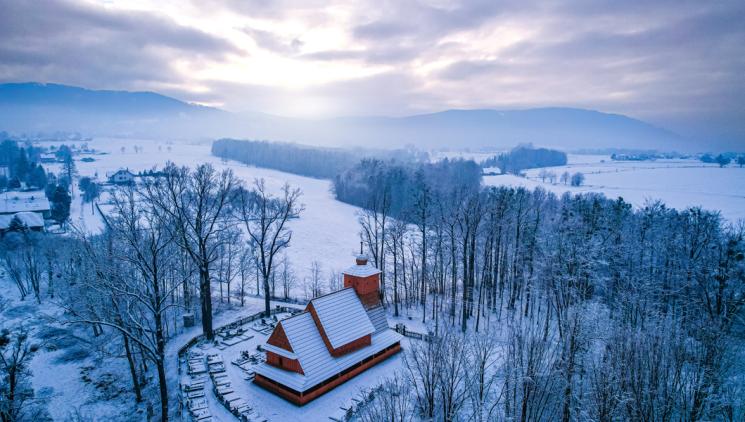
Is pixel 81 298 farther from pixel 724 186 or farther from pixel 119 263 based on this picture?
pixel 724 186

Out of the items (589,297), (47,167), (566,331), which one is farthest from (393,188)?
(47,167)

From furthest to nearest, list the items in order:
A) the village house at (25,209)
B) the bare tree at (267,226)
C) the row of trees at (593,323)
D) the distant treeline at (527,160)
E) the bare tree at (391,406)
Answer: the distant treeline at (527,160) → the village house at (25,209) → the bare tree at (267,226) → the row of trees at (593,323) → the bare tree at (391,406)

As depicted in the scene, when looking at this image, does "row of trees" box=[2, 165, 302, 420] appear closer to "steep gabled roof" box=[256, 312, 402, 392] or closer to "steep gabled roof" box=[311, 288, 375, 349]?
"steep gabled roof" box=[256, 312, 402, 392]

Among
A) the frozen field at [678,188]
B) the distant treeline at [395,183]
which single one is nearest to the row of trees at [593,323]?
the distant treeline at [395,183]

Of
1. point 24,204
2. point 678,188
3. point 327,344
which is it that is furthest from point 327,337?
point 678,188

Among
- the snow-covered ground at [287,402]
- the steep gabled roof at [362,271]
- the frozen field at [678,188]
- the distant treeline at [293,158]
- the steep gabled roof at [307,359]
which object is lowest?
the snow-covered ground at [287,402]

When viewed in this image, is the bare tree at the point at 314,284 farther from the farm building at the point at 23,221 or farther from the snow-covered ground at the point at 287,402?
the farm building at the point at 23,221

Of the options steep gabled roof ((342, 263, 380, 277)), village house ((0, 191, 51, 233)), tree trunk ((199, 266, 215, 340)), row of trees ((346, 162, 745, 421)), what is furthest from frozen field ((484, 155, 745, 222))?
village house ((0, 191, 51, 233))

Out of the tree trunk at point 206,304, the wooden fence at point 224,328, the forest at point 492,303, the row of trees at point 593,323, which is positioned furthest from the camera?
the tree trunk at point 206,304
